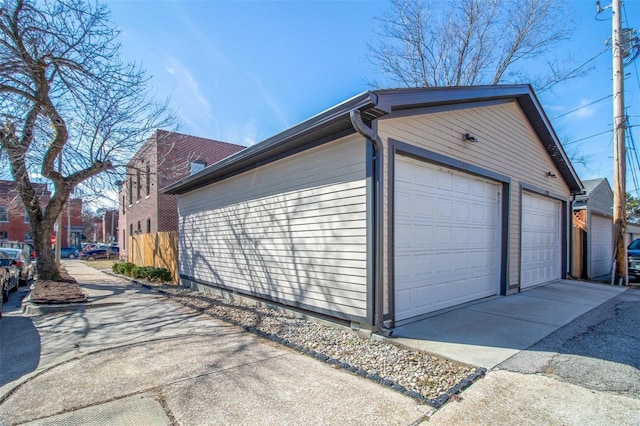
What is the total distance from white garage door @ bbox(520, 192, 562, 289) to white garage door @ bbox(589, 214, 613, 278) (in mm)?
3729

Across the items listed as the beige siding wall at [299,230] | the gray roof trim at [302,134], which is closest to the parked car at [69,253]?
the beige siding wall at [299,230]

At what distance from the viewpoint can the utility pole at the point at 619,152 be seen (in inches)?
413

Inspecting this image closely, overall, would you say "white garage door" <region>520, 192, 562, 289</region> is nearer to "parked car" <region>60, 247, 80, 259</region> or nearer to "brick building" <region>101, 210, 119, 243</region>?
"parked car" <region>60, 247, 80, 259</region>

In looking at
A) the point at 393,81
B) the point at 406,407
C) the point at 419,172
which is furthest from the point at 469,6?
the point at 406,407

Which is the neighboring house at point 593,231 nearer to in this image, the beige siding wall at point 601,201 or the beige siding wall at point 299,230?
the beige siding wall at point 601,201

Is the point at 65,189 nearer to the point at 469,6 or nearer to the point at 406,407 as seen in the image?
the point at 406,407

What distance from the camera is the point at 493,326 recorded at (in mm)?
5301

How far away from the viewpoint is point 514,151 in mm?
8398

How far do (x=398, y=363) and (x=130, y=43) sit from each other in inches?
345

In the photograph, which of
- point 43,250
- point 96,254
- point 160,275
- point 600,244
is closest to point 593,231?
point 600,244

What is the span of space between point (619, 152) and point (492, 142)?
6.14 m

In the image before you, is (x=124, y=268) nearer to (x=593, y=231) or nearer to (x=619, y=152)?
(x=619, y=152)

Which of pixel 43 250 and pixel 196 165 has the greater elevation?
pixel 196 165

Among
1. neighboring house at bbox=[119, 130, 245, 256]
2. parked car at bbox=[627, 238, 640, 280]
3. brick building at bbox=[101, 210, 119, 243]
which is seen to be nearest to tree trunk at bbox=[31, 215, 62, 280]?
neighboring house at bbox=[119, 130, 245, 256]
